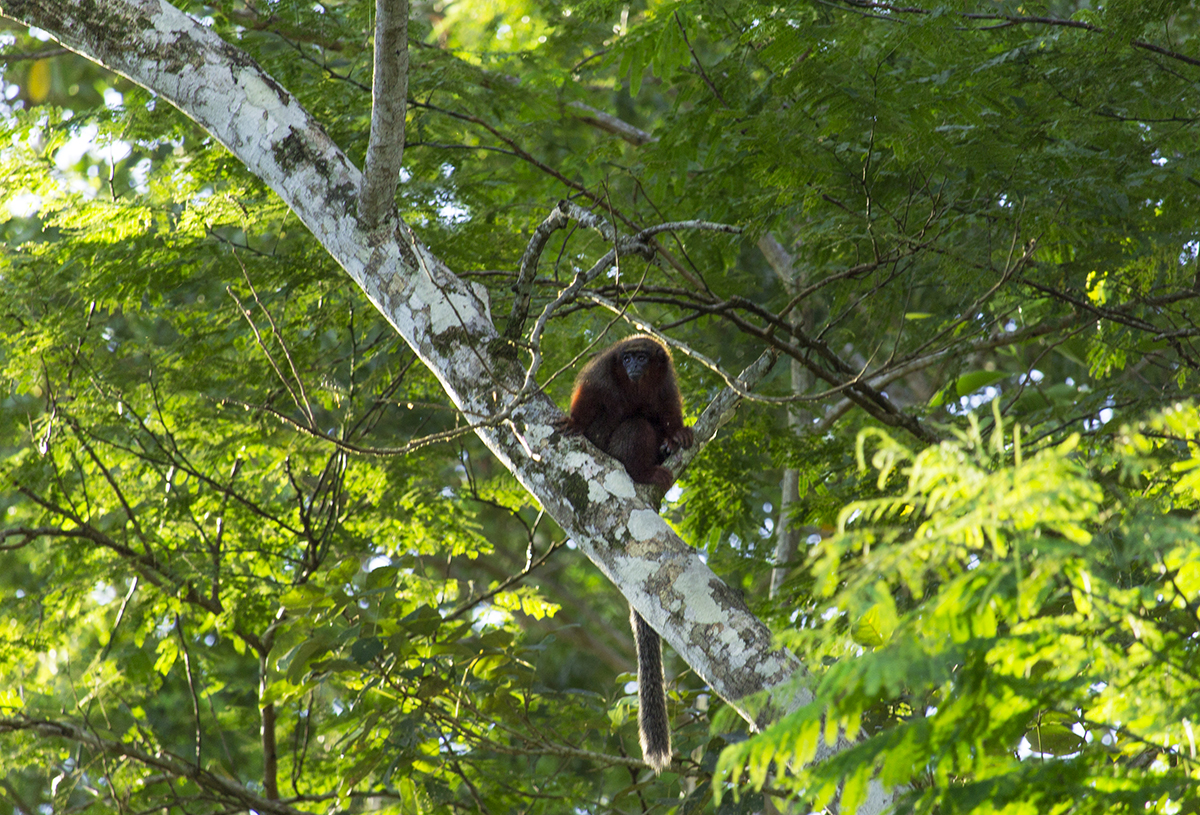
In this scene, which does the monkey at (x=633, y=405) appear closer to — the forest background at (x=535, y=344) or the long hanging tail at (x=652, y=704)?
the forest background at (x=535, y=344)

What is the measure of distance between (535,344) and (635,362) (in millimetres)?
2509

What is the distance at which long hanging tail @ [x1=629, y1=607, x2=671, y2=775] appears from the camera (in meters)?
4.24

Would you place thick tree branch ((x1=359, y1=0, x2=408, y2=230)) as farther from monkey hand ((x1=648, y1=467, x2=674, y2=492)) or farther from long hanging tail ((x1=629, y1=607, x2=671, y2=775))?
long hanging tail ((x1=629, y1=607, x2=671, y2=775))

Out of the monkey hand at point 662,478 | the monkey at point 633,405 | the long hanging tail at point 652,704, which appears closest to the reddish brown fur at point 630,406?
the monkey at point 633,405

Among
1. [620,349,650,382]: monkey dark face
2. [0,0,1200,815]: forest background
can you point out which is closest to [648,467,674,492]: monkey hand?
[0,0,1200,815]: forest background

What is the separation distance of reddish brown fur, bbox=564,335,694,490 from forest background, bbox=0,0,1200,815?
1.00 ft

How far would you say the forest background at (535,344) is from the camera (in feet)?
11.2

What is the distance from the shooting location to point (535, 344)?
10.7 feet

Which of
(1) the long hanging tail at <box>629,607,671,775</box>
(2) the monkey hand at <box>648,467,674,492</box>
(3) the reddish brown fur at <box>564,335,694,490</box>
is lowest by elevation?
(1) the long hanging tail at <box>629,607,671,775</box>

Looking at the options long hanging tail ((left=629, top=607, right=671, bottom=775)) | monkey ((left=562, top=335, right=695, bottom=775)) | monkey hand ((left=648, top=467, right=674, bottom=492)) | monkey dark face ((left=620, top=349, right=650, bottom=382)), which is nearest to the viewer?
long hanging tail ((left=629, top=607, right=671, bottom=775))

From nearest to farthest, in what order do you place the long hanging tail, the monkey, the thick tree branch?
the thick tree branch
the long hanging tail
the monkey

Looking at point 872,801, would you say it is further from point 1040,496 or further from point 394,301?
point 394,301

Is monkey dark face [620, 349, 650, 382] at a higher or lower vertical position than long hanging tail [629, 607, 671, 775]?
higher

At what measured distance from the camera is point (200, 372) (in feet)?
20.4
